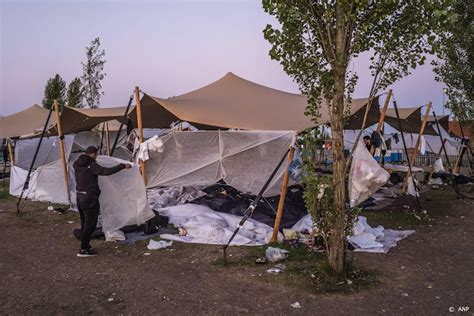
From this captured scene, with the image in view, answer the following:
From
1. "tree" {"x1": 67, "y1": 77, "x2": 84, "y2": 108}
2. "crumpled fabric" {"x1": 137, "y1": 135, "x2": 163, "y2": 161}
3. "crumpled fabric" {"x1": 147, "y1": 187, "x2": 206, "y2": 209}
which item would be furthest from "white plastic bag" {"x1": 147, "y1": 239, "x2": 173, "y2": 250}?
"tree" {"x1": 67, "y1": 77, "x2": 84, "y2": 108}

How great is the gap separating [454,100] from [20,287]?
14.1 m

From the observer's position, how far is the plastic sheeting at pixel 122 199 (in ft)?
24.8

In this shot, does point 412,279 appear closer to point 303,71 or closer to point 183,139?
point 303,71

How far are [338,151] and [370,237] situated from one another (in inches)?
101

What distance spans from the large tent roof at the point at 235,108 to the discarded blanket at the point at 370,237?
2.12 metres

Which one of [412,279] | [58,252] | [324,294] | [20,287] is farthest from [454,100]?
[20,287]

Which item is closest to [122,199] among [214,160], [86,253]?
[86,253]

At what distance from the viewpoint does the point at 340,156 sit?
5.38 meters

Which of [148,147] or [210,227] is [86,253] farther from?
[148,147]

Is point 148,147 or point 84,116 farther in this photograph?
point 84,116

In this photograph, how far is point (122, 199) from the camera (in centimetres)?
773

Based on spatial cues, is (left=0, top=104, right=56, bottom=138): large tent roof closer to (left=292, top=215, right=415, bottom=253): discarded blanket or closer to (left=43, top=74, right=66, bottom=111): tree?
(left=43, top=74, right=66, bottom=111): tree

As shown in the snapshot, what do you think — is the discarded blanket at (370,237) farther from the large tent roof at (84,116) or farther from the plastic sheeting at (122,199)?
the large tent roof at (84,116)

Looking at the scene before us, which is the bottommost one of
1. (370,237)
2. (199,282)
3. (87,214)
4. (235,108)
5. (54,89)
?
(199,282)
